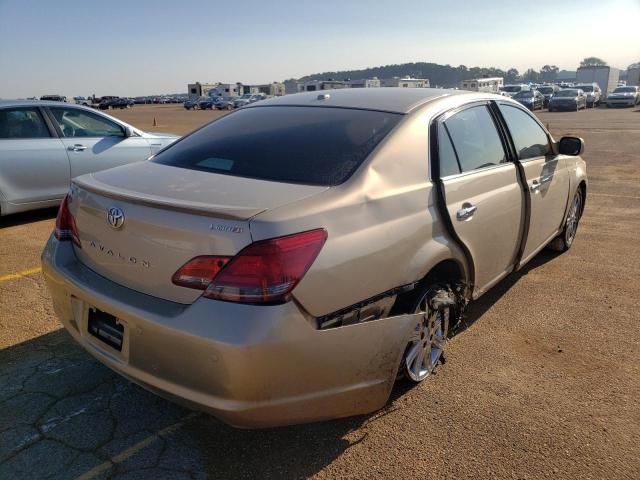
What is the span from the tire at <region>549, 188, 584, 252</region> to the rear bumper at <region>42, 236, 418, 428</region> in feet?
11.5

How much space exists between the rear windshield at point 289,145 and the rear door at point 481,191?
46 centimetres

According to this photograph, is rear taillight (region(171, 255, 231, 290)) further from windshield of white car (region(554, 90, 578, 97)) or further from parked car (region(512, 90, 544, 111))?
windshield of white car (region(554, 90, 578, 97))

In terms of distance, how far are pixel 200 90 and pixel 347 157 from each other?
345ft

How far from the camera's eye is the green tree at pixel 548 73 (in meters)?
172

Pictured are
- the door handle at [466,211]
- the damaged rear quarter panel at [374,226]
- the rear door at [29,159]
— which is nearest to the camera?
the damaged rear quarter panel at [374,226]

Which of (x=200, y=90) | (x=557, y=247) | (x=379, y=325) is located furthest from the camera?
(x=200, y=90)

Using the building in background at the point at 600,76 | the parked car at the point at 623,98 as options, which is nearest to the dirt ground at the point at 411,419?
the parked car at the point at 623,98

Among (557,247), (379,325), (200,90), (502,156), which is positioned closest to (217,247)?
(379,325)

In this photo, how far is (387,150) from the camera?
8.70 ft

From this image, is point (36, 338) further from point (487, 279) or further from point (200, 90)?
point (200, 90)

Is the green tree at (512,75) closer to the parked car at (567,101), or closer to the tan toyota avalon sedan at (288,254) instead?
the parked car at (567,101)

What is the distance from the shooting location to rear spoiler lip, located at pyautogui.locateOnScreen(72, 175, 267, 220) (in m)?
2.07

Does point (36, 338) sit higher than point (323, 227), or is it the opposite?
point (323, 227)

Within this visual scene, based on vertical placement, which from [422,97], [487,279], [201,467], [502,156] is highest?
[422,97]
